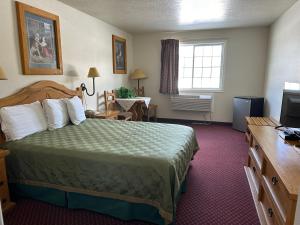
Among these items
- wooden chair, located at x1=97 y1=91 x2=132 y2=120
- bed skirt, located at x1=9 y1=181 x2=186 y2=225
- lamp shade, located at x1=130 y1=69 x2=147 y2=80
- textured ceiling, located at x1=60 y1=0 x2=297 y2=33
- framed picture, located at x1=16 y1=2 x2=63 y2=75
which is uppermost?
textured ceiling, located at x1=60 y1=0 x2=297 y2=33

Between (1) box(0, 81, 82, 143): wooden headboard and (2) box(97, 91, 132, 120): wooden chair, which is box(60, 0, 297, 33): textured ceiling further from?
(2) box(97, 91, 132, 120): wooden chair

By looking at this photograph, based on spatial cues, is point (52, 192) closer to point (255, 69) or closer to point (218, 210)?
point (218, 210)

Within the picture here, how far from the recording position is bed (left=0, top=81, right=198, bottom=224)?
1.72 metres

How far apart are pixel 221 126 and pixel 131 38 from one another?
3.29 m

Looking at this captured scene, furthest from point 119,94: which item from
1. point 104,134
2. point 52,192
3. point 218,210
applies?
point 218,210

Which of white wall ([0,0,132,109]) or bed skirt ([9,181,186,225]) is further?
white wall ([0,0,132,109])

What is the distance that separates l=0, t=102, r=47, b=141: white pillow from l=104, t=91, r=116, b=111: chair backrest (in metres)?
1.76

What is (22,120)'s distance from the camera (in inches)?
91.5

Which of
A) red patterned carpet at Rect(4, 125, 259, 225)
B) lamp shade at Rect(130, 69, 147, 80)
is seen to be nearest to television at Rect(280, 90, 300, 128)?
red patterned carpet at Rect(4, 125, 259, 225)

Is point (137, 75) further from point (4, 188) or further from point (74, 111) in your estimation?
point (4, 188)

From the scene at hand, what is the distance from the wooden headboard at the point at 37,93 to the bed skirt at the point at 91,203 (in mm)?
621

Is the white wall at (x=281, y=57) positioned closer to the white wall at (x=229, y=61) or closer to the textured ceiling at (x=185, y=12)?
the textured ceiling at (x=185, y=12)

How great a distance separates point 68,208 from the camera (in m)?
2.04

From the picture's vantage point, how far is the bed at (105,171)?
1.72 m
